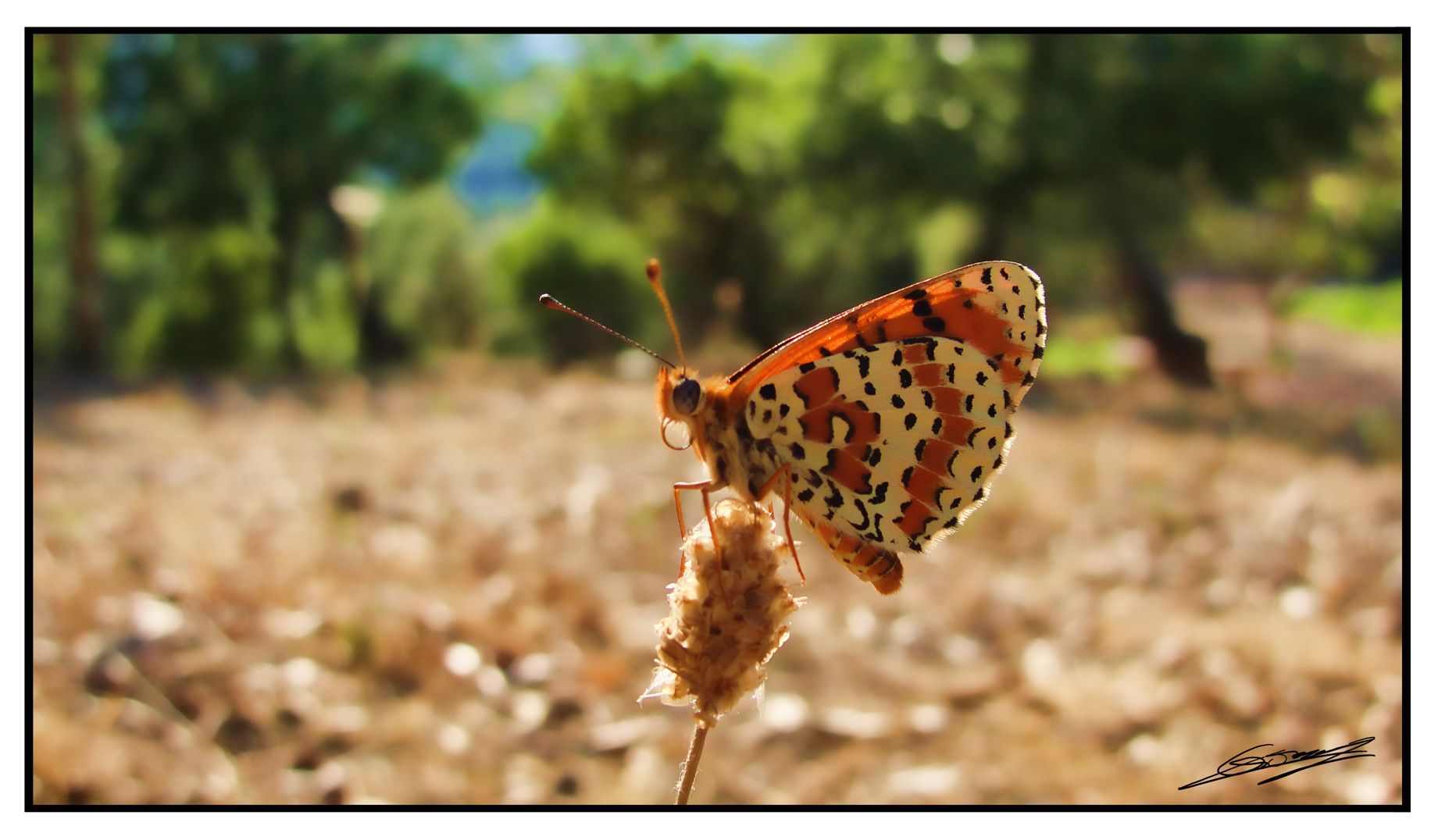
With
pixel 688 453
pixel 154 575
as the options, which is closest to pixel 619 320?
pixel 688 453

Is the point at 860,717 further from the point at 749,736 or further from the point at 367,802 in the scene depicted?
the point at 367,802

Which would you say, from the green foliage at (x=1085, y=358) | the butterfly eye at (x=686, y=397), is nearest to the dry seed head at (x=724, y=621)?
the butterfly eye at (x=686, y=397)

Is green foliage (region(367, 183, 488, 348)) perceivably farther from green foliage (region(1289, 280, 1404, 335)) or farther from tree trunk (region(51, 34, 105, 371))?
green foliage (region(1289, 280, 1404, 335))

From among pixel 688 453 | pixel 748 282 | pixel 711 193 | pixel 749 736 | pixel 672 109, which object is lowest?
pixel 749 736

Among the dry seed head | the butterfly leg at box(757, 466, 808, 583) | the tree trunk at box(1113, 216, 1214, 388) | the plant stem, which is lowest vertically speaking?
the plant stem

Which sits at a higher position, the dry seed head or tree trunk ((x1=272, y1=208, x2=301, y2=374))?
tree trunk ((x1=272, y1=208, x2=301, y2=374))

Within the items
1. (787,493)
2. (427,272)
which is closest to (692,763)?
(787,493)
